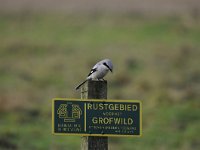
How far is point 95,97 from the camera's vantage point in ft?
26.8

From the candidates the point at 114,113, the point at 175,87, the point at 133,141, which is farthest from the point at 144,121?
the point at 114,113

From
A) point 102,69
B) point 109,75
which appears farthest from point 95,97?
point 109,75

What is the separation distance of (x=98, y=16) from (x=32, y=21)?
3.69 metres

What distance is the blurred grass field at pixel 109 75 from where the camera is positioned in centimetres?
1764

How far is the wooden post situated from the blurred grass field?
284 inches

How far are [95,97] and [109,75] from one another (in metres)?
18.1

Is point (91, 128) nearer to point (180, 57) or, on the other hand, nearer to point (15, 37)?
point (180, 57)

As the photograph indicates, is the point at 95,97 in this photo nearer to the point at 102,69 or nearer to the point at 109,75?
the point at 102,69

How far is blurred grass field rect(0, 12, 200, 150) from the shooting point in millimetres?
17641

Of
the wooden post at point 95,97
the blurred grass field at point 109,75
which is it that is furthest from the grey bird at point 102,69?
the blurred grass field at point 109,75

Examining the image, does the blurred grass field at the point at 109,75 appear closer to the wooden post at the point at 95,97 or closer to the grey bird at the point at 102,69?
the grey bird at the point at 102,69

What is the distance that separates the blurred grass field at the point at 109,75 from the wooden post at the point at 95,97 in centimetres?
721

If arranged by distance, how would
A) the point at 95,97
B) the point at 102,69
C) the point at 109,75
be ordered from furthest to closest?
the point at 109,75, the point at 102,69, the point at 95,97

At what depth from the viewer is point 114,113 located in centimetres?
809
